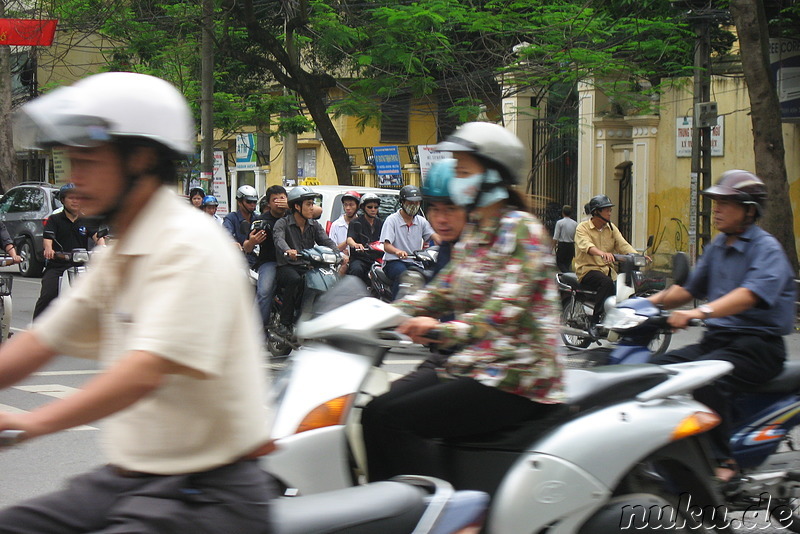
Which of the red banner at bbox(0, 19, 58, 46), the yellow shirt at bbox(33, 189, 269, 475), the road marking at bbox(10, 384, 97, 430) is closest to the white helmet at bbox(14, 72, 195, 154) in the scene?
the yellow shirt at bbox(33, 189, 269, 475)

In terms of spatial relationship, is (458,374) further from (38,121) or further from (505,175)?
(38,121)

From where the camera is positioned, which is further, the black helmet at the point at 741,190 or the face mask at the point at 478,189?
the black helmet at the point at 741,190

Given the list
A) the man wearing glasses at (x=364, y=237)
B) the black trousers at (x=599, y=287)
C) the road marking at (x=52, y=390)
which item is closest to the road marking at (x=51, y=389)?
the road marking at (x=52, y=390)

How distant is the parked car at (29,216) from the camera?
20484 millimetres

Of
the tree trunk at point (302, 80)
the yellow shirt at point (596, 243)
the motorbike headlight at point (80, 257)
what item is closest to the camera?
the motorbike headlight at point (80, 257)

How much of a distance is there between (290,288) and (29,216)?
1248 centimetres

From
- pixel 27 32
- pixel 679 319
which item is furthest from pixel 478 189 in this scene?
pixel 27 32

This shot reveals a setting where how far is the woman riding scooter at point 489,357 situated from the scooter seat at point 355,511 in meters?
0.77

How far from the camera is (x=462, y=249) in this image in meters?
3.74

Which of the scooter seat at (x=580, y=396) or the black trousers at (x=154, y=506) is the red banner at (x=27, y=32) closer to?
the scooter seat at (x=580, y=396)

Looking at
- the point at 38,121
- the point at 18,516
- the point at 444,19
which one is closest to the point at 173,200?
the point at 38,121

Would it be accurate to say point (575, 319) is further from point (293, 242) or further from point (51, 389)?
point (51, 389)

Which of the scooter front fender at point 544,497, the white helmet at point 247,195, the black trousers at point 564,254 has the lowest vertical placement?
the black trousers at point 564,254

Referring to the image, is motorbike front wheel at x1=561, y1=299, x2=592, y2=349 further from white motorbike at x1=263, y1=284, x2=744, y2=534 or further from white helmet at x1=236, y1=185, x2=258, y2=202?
white motorbike at x1=263, y1=284, x2=744, y2=534
